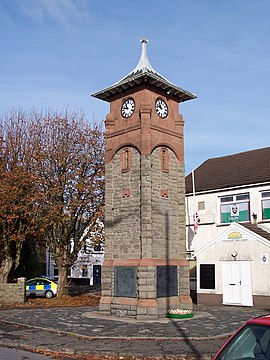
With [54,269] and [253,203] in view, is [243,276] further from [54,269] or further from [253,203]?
[54,269]

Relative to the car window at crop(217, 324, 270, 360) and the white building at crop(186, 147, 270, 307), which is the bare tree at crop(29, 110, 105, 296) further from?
the car window at crop(217, 324, 270, 360)

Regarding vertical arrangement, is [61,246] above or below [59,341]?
above

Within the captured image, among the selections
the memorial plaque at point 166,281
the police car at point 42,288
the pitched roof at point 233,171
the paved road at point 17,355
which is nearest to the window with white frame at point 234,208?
the pitched roof at point 233,171

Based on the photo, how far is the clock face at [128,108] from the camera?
20750mm

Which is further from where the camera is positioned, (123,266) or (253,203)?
(253,203)

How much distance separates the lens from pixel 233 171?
95.8ft

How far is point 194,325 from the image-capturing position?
1580 centimetres

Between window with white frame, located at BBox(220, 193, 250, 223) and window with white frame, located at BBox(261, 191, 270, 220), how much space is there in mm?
1064

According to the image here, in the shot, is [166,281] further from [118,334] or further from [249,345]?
[249,345]

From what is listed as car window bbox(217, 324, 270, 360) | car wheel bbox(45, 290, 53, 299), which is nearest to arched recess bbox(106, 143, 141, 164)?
car wheel bbox(45, 290, 53, 299)

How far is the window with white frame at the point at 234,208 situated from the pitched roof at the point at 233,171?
79 centimetres

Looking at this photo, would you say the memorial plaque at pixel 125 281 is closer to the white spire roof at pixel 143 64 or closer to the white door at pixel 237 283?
the white door at pixel 237 283

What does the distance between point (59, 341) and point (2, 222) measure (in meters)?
16.6

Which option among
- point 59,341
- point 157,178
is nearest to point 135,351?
point 59,341
